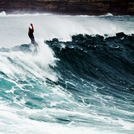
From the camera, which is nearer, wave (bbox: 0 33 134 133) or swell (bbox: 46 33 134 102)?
wave (bbox: 0 33 134 133)

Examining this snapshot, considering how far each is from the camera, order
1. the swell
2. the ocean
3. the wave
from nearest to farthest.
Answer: the ocean, the wave, the swell

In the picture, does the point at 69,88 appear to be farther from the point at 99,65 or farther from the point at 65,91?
the point at 99,65

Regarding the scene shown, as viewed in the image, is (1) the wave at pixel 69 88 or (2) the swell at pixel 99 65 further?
(2) the swell at pixel 99 65

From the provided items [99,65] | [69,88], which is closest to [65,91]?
[69,88]

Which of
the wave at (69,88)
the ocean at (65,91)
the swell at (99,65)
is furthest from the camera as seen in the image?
the swell at (99,65)

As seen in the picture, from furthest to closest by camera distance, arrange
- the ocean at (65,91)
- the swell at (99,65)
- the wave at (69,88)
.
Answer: the swell at (99,65) → the wave at (69,88) → the ocean at (65,91)

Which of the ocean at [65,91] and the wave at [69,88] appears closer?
the ocean at [65,91]

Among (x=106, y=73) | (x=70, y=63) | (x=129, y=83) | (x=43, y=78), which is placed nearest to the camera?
(x=43, y=78)

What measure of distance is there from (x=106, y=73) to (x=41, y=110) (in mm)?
6054

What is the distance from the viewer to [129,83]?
1249 cm

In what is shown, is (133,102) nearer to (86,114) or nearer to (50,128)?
(86,114)

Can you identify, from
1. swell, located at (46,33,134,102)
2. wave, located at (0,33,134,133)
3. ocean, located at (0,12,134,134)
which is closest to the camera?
ocean, located at (0,12,134,134)

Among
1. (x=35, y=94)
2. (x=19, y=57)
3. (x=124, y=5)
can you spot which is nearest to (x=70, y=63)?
(x=19, y=57)

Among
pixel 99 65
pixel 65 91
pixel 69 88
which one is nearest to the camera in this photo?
pixel 65 91
